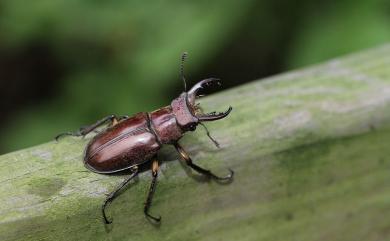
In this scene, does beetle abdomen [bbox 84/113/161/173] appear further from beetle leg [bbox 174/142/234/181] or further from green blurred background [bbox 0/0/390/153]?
green blurred background [bbox 0/0/390/153]

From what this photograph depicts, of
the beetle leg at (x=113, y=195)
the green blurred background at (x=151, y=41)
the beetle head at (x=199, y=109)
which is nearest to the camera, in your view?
the beetle leg at (x=113, y=195)

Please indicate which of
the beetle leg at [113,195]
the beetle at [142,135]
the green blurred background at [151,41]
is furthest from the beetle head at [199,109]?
the green blurred background at [151,41]

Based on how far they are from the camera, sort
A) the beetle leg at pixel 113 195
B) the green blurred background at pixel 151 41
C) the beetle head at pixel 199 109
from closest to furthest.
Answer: the beetle leg at pixel 113 195 → the beetle head at pixel 199 109 → the green blurred background at pixel 151 41

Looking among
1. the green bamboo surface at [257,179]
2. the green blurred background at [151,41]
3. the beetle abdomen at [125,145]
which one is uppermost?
the green blurred background at [151,41]

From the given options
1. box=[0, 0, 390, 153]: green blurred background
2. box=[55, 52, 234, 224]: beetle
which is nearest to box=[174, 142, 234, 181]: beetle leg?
box=[55, 52, 234, 224]: beetle

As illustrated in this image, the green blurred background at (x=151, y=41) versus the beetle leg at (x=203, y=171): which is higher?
the green blurred background at (x=151, y=41)

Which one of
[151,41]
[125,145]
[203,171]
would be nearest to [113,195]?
[203,171]

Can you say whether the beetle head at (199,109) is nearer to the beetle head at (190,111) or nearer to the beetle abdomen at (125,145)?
the beetle head at (190,111)

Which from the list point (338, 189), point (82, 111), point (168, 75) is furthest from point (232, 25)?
point (338, 189)
